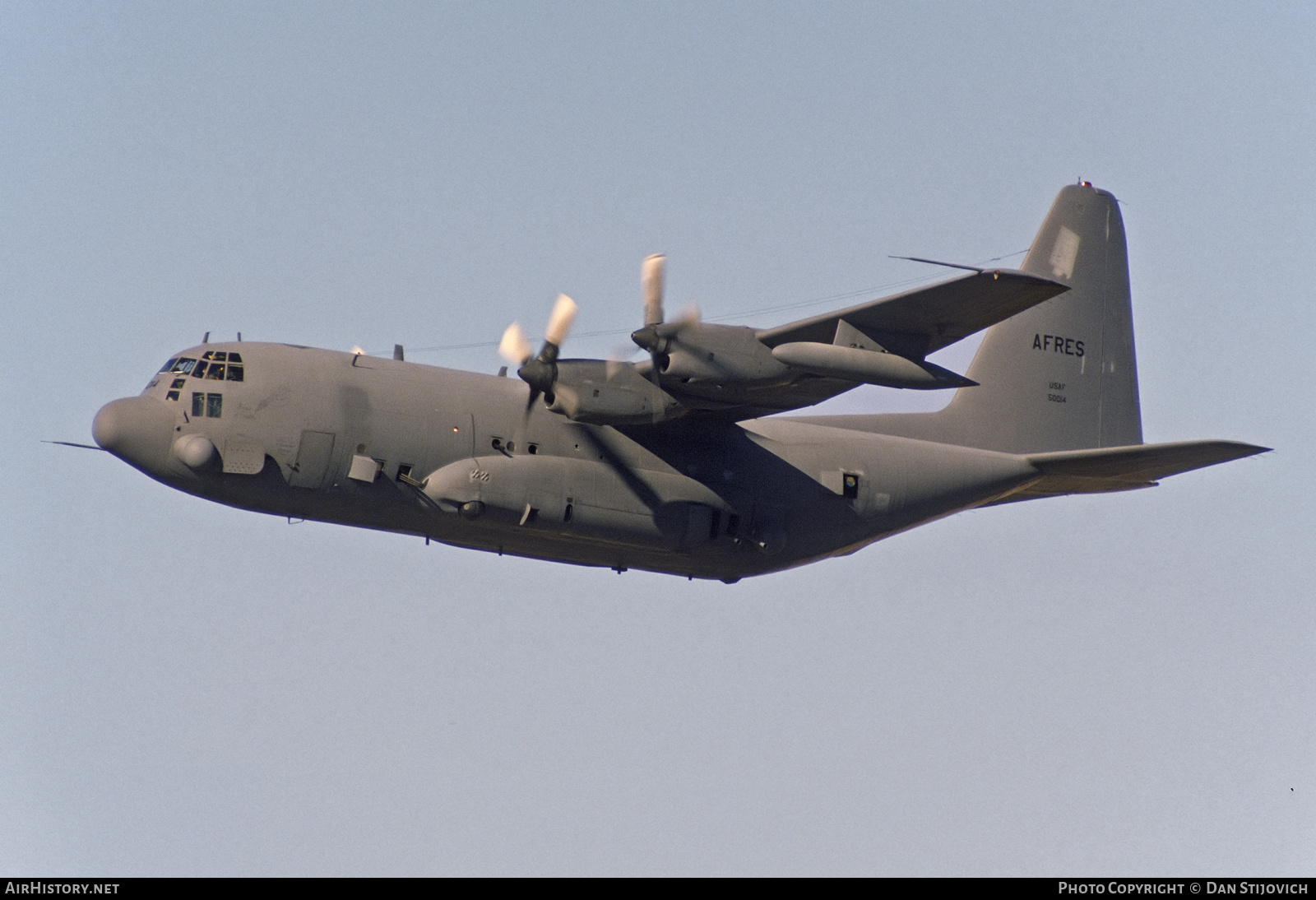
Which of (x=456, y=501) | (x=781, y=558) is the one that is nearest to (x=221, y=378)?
(x=456, y=501)

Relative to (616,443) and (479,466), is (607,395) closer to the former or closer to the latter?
(616,443)

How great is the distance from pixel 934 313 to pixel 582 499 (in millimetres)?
5342

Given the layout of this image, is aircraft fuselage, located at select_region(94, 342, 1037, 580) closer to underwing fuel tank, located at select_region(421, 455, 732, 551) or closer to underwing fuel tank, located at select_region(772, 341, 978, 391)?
underwing fuel tank, located at select_region(421, 455, 732, 551)

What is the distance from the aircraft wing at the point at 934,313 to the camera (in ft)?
66.0

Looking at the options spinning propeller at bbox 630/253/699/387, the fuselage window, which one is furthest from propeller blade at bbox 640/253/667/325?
the fuselage window

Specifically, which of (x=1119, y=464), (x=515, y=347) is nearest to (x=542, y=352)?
(x=515, y=347)

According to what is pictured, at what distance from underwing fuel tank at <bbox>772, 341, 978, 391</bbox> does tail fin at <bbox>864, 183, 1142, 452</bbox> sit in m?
5.01

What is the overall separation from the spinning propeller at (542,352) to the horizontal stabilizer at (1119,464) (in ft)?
26.7

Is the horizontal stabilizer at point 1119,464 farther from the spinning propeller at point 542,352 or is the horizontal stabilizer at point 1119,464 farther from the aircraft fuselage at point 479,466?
the spinning propeller at point 542,352

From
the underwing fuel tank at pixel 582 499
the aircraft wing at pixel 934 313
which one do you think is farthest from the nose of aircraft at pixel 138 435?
the aircraft wing at pixel 934 313

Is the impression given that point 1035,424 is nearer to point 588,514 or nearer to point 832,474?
point 832,474

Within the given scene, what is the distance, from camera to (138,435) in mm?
21047

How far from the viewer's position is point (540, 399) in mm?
22453

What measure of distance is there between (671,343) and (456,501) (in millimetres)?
3540
